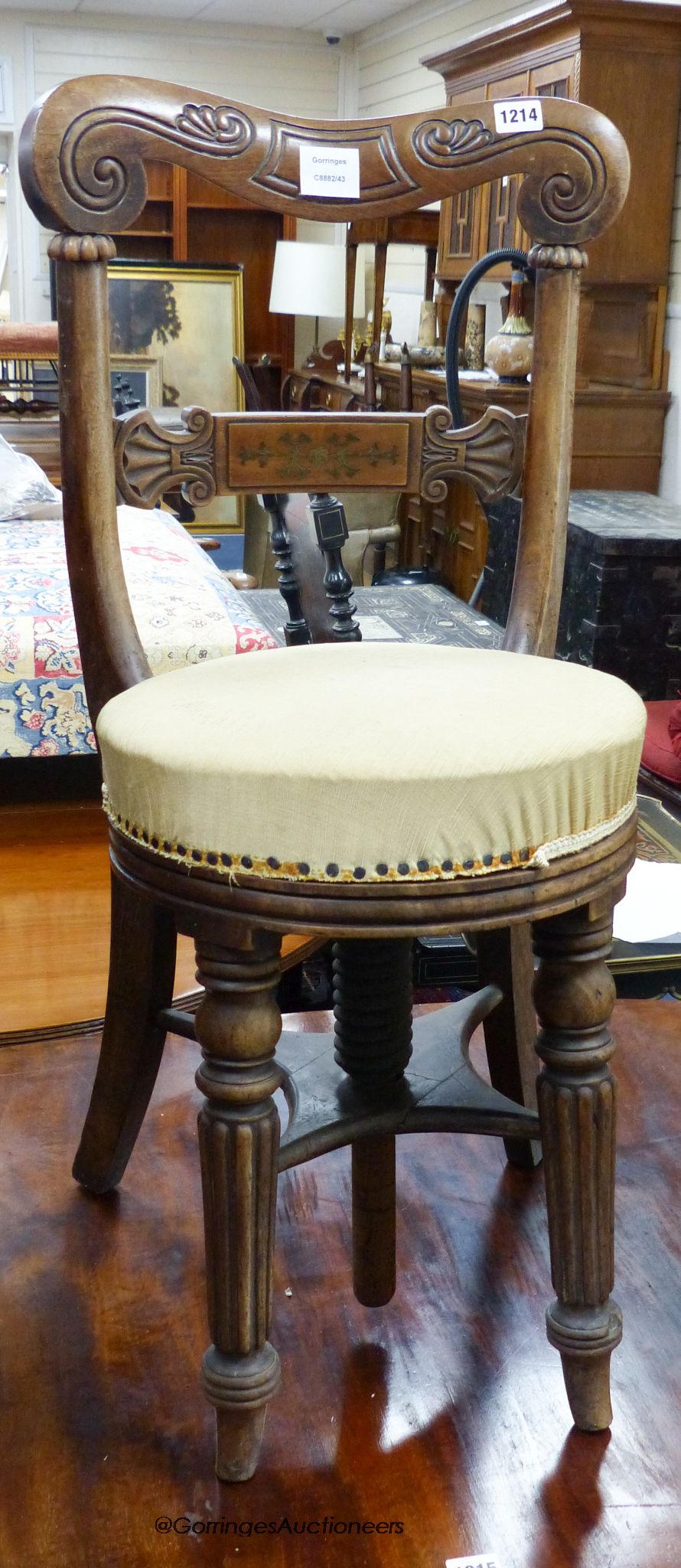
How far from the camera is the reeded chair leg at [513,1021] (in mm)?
1139

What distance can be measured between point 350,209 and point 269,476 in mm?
203

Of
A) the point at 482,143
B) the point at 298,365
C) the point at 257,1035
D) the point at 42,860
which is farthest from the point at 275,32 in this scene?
the point at 257,1035

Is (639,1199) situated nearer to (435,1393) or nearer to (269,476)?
(435,1393)

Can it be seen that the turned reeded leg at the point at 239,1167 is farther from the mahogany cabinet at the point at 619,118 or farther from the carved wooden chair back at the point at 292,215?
the mahogany cabinet at the point at 619,118

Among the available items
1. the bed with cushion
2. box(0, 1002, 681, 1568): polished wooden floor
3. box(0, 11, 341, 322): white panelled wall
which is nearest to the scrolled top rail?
box(0, 1002, 681, 1568): polished wooden floor

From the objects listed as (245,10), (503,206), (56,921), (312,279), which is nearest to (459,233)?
(503,206)

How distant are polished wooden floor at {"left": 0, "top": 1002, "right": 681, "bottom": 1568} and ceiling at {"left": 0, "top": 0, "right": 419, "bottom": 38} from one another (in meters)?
6.77

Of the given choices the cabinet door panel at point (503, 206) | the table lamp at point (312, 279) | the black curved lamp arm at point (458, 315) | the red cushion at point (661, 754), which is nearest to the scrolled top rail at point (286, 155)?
the black curved lamp arm at point (458, 315)

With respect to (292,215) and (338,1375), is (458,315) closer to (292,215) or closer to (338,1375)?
(292,215)

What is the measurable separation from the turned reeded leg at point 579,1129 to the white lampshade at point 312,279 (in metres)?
5.81

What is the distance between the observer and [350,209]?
997 millimetres

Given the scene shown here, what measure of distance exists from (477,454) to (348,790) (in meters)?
0.46

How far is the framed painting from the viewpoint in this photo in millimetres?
7508

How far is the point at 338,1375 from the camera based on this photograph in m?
0.99
